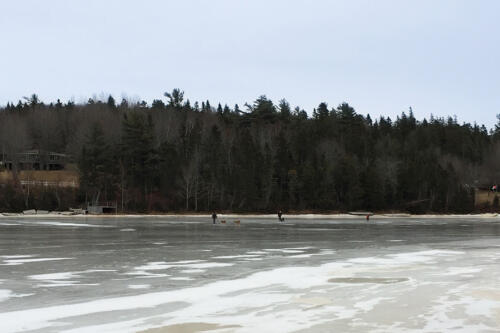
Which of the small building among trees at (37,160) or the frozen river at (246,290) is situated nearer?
the frozen river at (246,290)

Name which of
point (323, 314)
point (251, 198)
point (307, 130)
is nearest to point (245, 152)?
point (251, 198)

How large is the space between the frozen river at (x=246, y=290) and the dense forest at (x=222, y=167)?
55.1 m

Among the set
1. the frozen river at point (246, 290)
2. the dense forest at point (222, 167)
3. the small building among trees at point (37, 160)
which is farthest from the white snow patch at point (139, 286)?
the small building among trees at point (37, 160)

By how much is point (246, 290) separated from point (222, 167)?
71.1m

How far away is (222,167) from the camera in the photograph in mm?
83938

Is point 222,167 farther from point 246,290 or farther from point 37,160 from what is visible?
point 246,290

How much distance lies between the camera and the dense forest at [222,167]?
3034 inches

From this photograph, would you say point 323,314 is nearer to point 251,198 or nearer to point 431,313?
point 431,313

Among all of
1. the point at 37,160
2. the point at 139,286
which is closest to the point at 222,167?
the point at 37,160

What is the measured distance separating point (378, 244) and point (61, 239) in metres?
15.8

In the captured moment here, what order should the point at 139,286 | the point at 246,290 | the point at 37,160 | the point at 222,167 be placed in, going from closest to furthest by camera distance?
the point at 246,290 → the point at 139,286 → the point at 222,167 → the point at 37,160

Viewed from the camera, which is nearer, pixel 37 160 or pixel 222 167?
pixel 222 167

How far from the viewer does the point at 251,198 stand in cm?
8131

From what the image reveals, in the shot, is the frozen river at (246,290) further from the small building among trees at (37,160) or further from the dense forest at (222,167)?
the small building among trees at (37,160)
